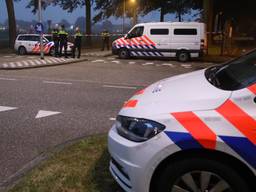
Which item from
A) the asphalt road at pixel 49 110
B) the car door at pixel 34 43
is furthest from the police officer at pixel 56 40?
the asphalt road at pixel 49 110

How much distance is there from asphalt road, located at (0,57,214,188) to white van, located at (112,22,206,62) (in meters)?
8.95

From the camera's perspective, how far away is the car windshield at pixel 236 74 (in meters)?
3.26

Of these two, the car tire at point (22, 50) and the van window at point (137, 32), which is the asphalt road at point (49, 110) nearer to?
the van window at point (137, 32)

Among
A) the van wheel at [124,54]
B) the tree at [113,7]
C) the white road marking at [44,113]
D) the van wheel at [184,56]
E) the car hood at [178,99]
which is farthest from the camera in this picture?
the tree at [113,7]

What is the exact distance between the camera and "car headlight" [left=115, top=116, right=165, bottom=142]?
3160 millimetres

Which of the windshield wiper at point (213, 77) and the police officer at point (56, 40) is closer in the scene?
the windshield wiper at point (213, 77)

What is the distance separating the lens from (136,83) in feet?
40.8

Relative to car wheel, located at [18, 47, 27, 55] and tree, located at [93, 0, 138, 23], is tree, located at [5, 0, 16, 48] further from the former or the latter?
tree, located at [93, 0, 138, 23]

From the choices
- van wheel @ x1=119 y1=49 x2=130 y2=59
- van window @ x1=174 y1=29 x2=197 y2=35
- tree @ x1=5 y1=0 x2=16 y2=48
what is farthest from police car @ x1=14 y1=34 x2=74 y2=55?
tree @ x1=5 y1=0 x2=16 y2=48

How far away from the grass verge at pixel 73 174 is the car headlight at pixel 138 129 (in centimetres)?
86

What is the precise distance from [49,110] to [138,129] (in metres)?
4.84

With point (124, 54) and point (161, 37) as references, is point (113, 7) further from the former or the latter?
point (161, 37)

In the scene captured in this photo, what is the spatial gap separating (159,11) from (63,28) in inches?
1055

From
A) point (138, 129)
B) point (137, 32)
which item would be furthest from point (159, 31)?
point (138, 129)
